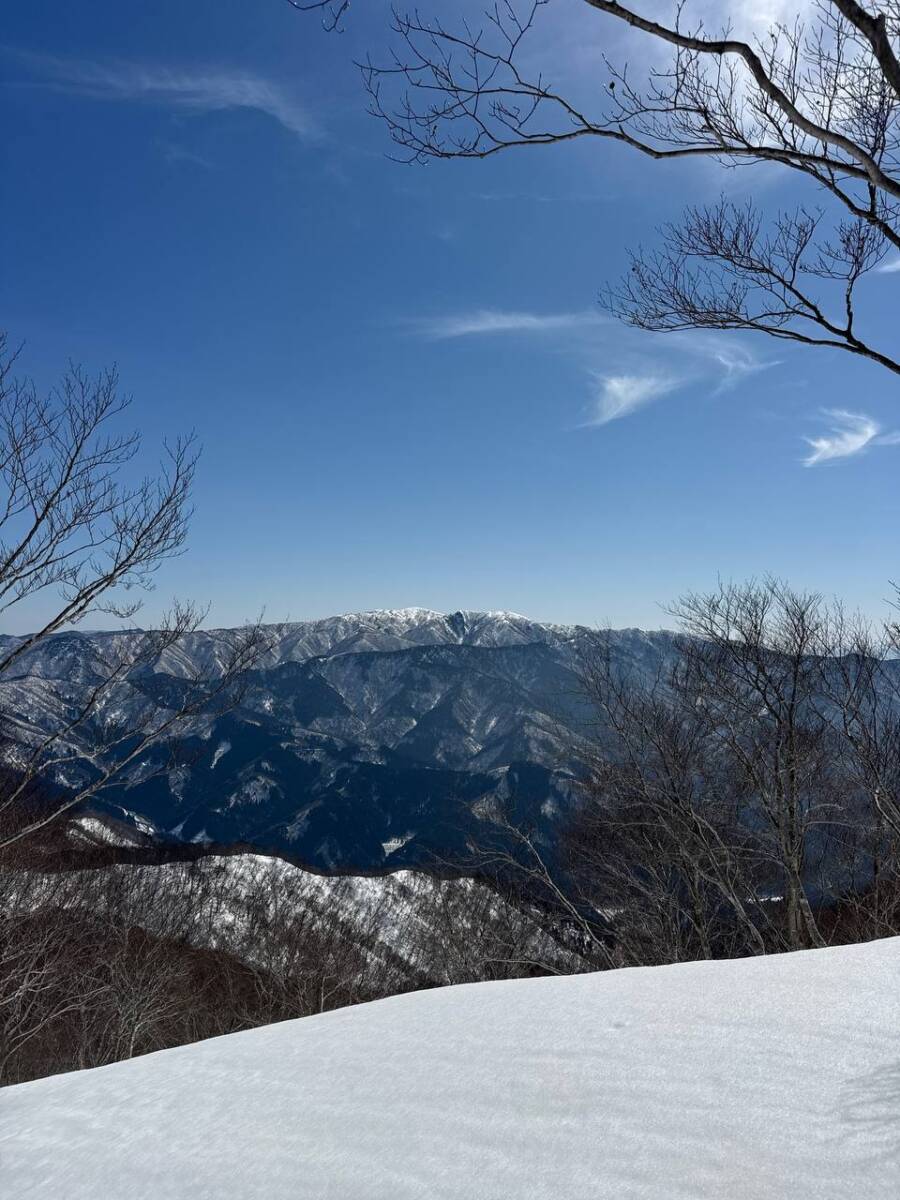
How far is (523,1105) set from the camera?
2197 millimetres

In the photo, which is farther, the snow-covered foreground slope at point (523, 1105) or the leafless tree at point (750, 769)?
the leafless tree at point (750, 769)

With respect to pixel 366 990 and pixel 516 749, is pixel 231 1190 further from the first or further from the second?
pixel 516 749

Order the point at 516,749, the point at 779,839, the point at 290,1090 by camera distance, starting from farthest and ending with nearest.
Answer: the point at 516,749, the point at 779,839, the point at 290,1090

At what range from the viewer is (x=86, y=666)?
7.69m

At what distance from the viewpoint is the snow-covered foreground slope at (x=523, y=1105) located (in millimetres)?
1820

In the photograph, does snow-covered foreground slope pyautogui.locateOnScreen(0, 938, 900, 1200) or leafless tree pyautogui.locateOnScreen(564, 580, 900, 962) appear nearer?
snow-covered foreground slope pyautogui.locateOnScreen(0, 938, 900, 1200)

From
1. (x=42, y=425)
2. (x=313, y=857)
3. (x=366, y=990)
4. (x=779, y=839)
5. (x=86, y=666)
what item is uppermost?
(x=42, y=425)

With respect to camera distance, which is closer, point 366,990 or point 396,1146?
point 396,1146

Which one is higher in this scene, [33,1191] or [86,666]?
[86,666]

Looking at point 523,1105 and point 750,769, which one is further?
point 750,769

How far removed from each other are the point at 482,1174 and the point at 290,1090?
0.99 meters

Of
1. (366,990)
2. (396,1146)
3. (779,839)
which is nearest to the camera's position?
(396,1146)

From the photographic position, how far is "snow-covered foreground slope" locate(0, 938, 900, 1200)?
5.97 ft

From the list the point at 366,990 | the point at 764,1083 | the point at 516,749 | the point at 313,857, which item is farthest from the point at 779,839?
the point at 516,749
